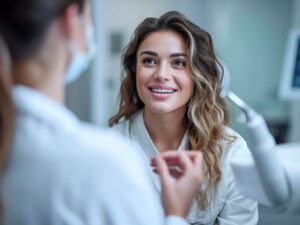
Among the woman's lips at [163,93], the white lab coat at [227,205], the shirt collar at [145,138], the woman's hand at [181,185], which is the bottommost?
the white lab coat at [227,205]

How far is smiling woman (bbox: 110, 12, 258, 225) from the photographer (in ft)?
3.84

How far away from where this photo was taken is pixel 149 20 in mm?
1322

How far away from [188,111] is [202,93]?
8 cm

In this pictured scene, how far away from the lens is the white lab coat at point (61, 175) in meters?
0.54

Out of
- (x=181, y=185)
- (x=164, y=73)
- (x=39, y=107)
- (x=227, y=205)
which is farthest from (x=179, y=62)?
(x=39, y=107)

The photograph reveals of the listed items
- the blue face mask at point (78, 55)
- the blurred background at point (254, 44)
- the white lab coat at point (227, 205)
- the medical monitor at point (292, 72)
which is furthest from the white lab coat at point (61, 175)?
the blurred background at point (254, 44)

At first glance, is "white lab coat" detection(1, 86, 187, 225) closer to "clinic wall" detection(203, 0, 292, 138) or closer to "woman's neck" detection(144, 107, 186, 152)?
"woman's neck" detection(144, 107, 186, 152)

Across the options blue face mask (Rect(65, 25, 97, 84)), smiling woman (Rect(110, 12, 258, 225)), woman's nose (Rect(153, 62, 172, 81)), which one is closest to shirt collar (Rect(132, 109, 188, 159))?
smiling woman (Rect(110, 12, 258, 225))

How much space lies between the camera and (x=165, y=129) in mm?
1328

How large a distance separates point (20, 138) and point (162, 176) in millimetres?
283

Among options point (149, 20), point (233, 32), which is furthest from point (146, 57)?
point (233, 32)

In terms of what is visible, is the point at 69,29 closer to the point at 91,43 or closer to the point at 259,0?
the point at 91,43

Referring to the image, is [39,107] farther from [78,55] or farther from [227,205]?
[227,205]

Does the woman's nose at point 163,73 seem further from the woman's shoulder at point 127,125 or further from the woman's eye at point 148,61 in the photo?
the woman's shoulder at point 127,125
